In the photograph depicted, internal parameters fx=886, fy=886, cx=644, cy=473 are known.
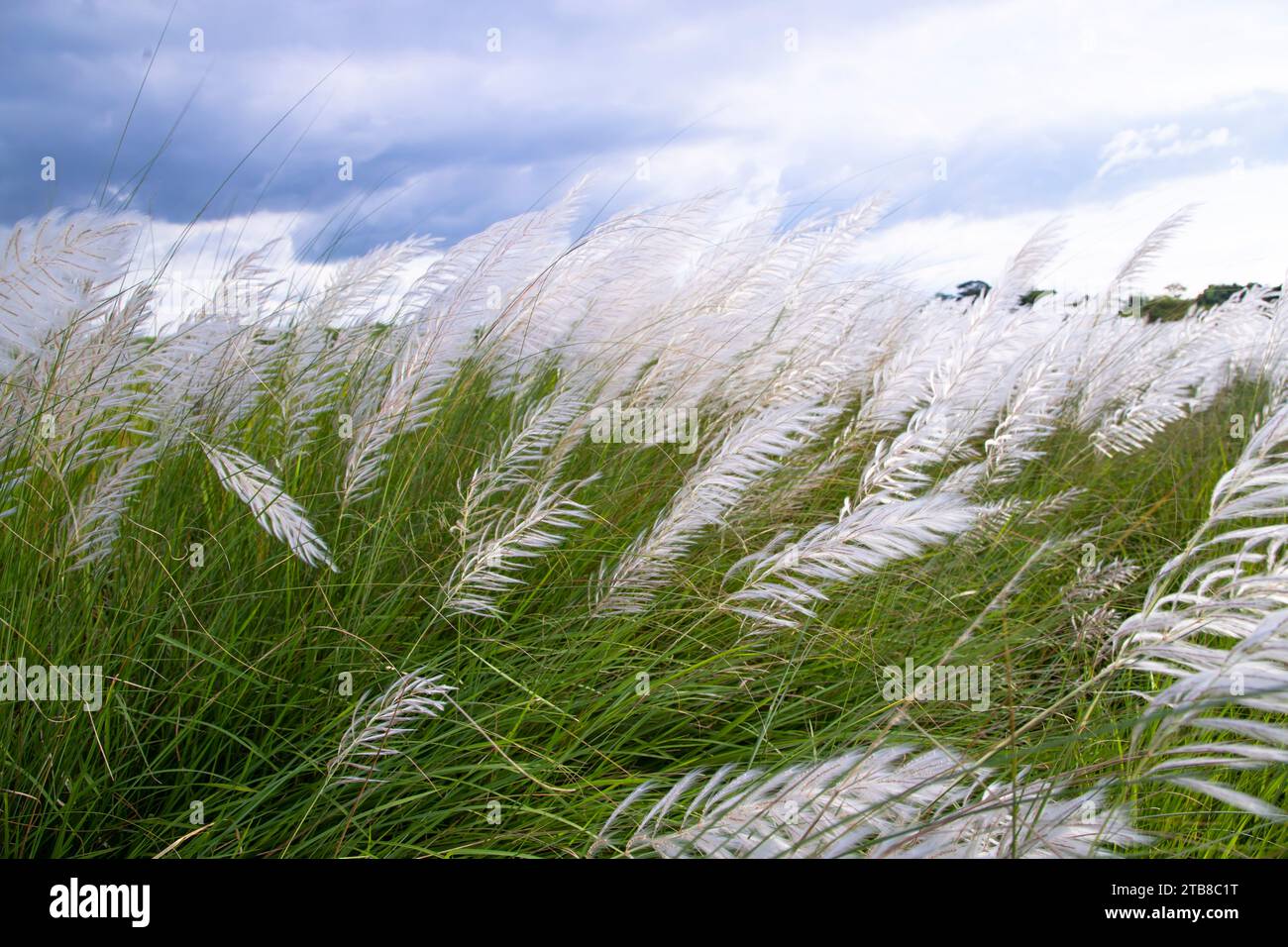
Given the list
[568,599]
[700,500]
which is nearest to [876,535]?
[700,500]

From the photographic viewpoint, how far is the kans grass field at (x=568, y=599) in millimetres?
1370

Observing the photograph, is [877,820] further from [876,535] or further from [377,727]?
[377,727]

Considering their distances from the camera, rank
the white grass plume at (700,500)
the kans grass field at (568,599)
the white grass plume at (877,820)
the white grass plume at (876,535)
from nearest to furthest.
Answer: the white grass plume at (877,820) < the kans grass field at (568,599) < the white grass plume at (876,535) < the white grass plume at (700,500)

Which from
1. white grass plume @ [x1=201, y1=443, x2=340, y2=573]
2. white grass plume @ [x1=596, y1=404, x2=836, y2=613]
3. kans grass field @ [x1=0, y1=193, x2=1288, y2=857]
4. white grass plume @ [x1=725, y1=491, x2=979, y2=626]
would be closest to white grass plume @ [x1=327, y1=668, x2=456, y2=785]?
kans grass field @ [x1=0, y1=193, x2=1288, y2=857]

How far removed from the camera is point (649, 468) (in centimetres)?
291

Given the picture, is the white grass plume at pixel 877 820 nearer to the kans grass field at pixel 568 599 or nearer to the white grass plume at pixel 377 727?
the kans grass field at pixel 568 599

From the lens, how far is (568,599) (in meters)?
2.21

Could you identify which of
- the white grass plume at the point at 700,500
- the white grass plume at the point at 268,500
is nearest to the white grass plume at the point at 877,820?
the white grass plume at the point at 700,500

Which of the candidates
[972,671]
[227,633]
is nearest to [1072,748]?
[972,671]

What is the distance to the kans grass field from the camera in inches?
53.9

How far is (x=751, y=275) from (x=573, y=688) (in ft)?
5.80

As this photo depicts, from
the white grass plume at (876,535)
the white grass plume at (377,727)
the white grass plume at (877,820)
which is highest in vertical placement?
the white grass plume at (876,535)
